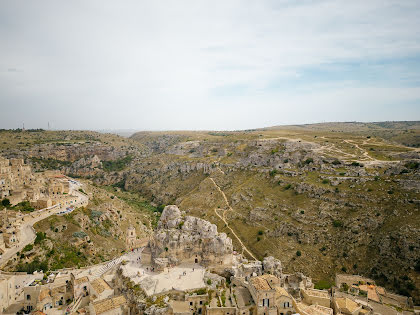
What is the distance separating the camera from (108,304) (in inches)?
1388

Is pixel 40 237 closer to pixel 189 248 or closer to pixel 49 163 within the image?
pixel 189 248

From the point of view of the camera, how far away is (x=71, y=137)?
169m

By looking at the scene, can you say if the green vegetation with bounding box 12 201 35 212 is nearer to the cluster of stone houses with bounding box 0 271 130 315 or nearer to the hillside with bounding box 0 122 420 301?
the cluster of stone houses with bounding box 0 271 130 315

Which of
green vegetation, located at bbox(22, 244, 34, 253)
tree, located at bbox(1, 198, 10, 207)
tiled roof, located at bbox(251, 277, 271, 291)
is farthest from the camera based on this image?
tree, located at bbox(1, 198, 10, 207)

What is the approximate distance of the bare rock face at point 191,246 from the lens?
4362 centimetres

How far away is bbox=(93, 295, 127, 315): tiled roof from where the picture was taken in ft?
113

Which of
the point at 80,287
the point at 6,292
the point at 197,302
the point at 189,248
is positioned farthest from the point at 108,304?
the point at 6,292

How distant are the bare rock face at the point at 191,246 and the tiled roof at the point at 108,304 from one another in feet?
25.7

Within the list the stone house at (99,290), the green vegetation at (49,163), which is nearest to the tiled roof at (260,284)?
the stone house at (99,290)

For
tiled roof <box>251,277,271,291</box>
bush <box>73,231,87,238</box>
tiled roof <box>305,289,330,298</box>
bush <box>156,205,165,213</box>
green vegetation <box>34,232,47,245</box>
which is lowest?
bush <box>156,205,165,213</box>

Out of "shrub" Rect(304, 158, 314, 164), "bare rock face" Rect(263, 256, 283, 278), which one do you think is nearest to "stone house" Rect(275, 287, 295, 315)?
"bare rock face" Rect(263, 256, 283, 278)

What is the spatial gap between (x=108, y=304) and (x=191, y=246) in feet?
47.8

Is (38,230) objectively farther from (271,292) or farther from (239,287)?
(271,292)

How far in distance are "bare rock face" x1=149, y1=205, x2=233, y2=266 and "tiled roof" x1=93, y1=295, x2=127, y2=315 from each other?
25.7ft
